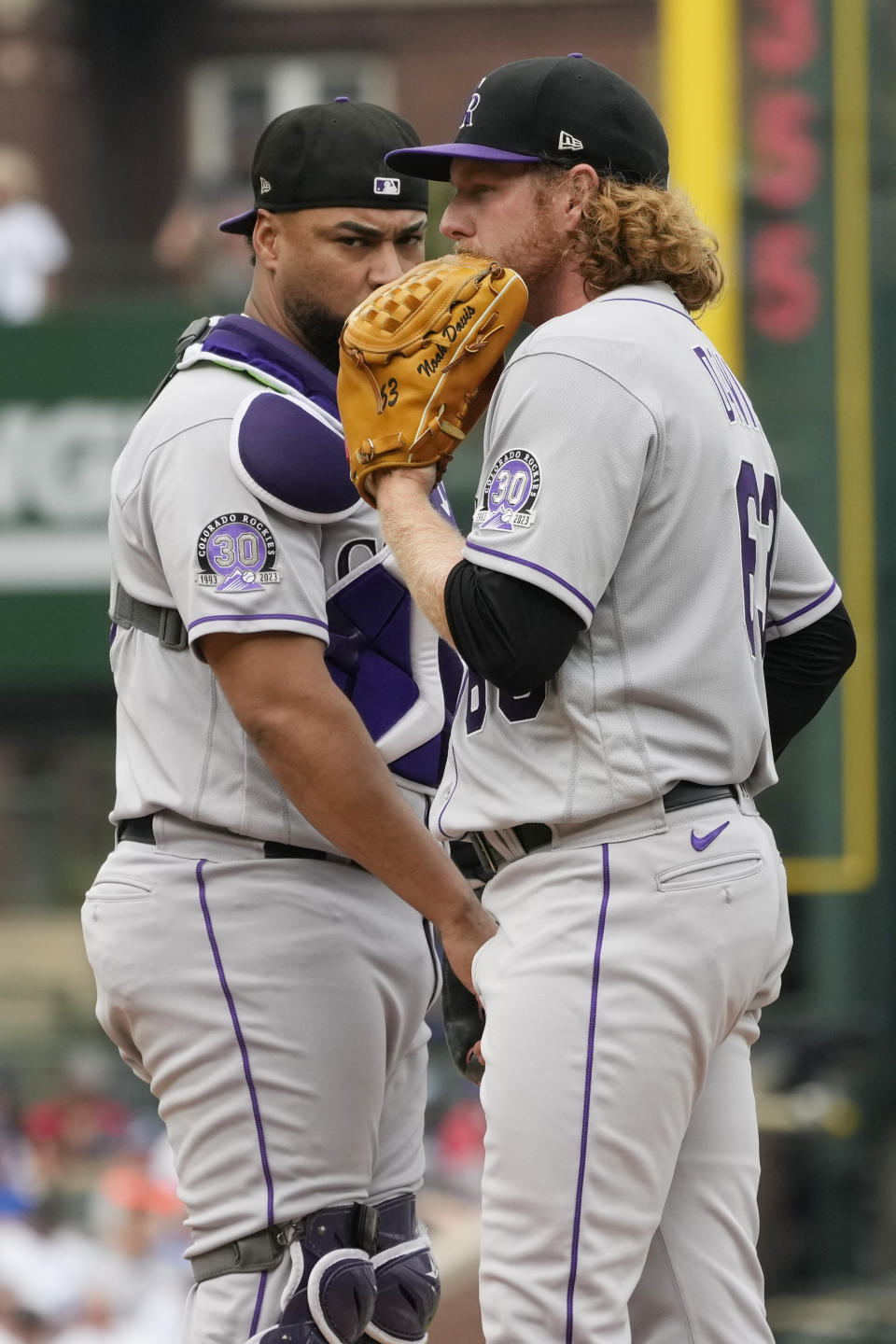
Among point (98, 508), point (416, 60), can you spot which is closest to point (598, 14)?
point (416, 60)

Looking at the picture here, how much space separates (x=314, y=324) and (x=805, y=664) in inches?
32.2

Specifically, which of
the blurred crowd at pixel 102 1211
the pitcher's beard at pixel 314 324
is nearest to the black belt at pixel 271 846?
the pitcher's beard at pixel 314 324

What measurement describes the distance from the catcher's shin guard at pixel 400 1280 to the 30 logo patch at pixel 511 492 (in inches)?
39.3

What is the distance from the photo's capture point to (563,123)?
225cm

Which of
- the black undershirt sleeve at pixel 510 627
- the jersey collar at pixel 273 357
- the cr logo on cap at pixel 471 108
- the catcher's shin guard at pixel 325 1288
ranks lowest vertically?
the catcher's shin guard at pixel 325 1288

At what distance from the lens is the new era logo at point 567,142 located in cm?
225

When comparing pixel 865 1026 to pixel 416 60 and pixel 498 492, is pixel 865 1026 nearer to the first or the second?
pixel 416 60

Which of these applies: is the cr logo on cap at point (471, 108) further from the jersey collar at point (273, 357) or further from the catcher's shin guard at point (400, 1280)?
the catcher's shin guard at point (400, 1280)

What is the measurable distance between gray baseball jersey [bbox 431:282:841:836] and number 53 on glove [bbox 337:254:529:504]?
6cm

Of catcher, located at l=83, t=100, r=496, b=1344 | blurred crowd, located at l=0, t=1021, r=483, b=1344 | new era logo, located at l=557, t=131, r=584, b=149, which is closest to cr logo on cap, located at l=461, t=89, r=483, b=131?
new era logo, located at l=557, t=131, r=584, b=149

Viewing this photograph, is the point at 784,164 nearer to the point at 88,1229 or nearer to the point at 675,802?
the point at 88,1229

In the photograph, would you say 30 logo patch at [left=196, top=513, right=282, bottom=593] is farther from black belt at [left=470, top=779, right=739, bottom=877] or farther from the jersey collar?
black belt at [left=470, top=779, right=739, bottom=877]

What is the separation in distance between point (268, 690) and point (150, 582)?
28cm

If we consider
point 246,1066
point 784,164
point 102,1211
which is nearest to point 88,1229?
point 102,1211
